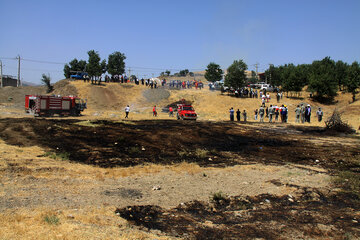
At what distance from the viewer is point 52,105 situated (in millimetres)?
34031

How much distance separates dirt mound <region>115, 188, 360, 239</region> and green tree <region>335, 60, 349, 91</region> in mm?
60214

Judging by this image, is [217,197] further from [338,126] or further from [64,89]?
[64,89]

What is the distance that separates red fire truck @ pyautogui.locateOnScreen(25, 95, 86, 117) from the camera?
33.2 metres

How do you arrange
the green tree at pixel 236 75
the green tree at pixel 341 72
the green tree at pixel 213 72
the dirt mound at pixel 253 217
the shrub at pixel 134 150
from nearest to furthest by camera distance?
the dirt mound at pixel 253 217, the shrub at pixel 134 150, the green tree at pixel 236 75, the green tree at pixel 341 72, the green tree at pixel 213 72

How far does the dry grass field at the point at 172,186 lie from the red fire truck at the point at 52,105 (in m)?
14.8

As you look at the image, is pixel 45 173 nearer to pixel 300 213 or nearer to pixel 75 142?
pixel 75 142

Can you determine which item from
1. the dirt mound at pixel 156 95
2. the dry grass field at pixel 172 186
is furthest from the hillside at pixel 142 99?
the dry grass field at pixel 172 186

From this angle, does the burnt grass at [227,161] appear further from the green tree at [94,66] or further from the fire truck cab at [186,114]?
the green tree at [94,66]

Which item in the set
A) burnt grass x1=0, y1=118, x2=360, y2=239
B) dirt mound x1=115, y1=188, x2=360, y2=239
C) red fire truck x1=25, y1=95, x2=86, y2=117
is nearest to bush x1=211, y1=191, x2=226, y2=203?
dirt mound x1=115, y1=188, x2=360, y2=239

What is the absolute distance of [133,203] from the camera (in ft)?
25.5

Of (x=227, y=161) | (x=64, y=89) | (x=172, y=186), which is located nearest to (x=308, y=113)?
(x=227, y=161)

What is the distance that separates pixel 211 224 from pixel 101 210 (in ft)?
8.45

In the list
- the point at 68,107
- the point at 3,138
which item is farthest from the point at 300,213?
the point at 68,107

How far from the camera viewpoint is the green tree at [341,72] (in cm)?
6403
